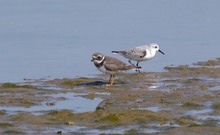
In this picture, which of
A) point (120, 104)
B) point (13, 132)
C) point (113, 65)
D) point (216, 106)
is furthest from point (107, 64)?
point (13, 132)

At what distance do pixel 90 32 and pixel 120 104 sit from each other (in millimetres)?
8870

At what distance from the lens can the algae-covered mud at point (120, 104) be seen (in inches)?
563

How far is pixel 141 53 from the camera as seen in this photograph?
21969 millimetres

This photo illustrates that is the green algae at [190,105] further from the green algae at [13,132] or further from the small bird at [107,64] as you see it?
the green algae at [13,132]

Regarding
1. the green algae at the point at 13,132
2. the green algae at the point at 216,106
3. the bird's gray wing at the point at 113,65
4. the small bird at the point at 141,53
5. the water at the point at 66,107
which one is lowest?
the green algae at the point at 13,132

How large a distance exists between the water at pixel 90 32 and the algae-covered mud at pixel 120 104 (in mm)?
1439

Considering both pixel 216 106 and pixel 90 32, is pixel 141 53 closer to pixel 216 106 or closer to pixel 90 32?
pixel 90 32

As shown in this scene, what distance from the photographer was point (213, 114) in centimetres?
1537

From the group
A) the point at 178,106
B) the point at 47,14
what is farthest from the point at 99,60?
the point at 47,14

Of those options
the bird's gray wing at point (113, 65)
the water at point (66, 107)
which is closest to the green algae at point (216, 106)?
the water at point (66, 107)

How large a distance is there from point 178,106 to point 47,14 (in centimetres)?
1256

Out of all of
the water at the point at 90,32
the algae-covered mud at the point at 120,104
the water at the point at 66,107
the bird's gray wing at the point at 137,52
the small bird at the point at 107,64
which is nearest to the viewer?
the algae-covered mud at the point at 120,104

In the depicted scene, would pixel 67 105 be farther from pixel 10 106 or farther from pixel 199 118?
pixel 199 118

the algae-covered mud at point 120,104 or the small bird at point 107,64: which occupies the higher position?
the small bird at point 107,64
